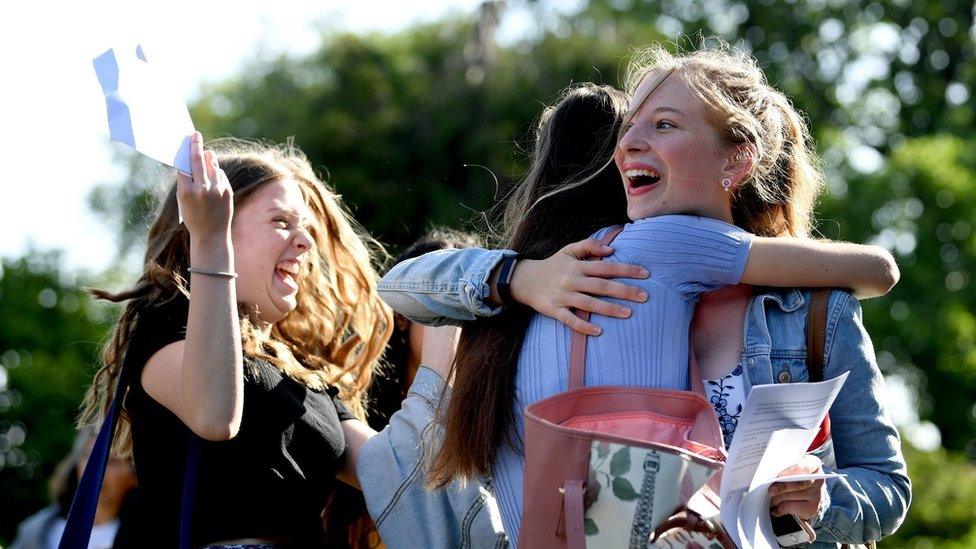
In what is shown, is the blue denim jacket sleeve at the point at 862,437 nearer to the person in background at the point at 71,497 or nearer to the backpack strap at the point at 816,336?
the backpack strap at the point at 816,336

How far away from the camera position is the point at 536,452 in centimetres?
227

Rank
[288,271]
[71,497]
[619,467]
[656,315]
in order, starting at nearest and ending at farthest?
1. [619,467]
2. [656,315]
3. [288,271]
4. [71,497]

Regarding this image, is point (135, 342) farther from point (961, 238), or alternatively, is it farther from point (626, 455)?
point (961, 238)

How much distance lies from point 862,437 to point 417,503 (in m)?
1.10

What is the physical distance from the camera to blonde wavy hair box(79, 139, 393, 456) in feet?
10.7

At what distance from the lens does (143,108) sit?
2549 millimetres

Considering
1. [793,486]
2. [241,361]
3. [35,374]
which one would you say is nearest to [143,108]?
[241,361]

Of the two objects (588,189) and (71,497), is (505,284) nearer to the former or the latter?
(588,189)

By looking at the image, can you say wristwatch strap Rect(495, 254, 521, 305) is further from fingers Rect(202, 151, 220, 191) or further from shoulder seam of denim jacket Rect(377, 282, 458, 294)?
fingers Rect(202, 151, 220, 191)

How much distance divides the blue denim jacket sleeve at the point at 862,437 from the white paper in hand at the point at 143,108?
1.36 meters

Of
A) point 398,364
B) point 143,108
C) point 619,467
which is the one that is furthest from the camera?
point 398,364

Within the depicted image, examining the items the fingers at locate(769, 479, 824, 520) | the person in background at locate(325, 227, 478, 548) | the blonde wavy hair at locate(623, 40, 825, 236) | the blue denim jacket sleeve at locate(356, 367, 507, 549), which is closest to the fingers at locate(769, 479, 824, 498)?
the fingers at locate(769, 479, 824, 520)

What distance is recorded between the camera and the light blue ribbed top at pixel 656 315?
241cm

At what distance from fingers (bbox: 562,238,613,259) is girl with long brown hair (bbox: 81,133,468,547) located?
2.42 ft
